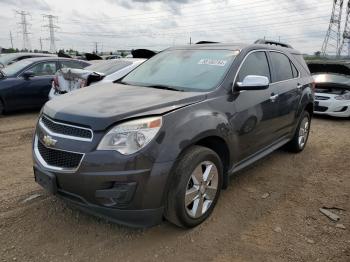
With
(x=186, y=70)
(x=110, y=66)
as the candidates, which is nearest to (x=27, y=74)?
(x=110, y=66)

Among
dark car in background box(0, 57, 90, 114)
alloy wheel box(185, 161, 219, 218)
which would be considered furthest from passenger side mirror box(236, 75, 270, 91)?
dark car in background box(0, 57, 90, 114)

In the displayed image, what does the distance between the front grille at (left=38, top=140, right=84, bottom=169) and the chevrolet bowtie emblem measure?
1.8 inches

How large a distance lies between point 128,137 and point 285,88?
9.48 feet

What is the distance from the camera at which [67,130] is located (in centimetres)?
300

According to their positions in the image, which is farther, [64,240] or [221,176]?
[221,176]

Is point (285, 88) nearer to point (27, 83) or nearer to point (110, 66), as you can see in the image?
point (110, 66)

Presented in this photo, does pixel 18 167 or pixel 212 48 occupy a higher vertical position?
pixel 212 48

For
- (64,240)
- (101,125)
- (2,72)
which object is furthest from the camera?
(2,72)

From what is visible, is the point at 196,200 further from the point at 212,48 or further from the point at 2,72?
the point at 2,72

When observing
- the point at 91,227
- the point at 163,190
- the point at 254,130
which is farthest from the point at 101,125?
the point at 254,130

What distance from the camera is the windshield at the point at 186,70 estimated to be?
3.81 metres

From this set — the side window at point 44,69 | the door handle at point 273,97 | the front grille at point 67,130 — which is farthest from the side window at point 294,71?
the side window at point 44,69

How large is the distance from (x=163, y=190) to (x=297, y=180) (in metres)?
2.56

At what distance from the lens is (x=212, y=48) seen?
4398 mm
